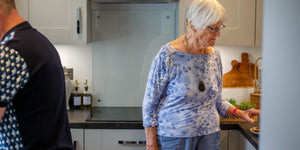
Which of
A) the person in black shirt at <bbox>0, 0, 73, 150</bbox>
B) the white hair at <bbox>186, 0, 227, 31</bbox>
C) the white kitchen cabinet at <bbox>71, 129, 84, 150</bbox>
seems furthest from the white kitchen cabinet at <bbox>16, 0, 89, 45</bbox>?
the person in black shirt at <bbox>0, 0, 73, 150</bbox>

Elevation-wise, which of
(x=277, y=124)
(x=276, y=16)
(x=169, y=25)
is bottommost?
(x=277, y=124)

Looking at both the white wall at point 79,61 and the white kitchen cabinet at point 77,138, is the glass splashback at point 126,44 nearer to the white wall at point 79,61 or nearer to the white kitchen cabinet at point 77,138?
the white wall at point 79,61

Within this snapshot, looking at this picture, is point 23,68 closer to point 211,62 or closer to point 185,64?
point 185,64

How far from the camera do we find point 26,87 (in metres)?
1.06

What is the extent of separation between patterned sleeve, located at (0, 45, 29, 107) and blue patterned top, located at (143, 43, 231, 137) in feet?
2.65

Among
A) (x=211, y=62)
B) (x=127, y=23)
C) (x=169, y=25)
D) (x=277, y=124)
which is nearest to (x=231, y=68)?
(x=169, y=25)

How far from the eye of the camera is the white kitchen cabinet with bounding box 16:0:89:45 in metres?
2.47

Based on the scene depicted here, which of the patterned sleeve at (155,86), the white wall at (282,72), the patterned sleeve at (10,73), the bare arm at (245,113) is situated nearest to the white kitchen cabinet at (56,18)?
the patterned sleeve at (155,86)

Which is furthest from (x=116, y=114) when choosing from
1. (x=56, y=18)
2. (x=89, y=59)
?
(x=56, y=18)

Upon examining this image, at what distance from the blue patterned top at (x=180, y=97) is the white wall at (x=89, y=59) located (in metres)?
1.12

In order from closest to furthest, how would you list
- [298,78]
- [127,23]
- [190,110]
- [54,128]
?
[298,78] → [54,128] → [190,110] → [127,23]

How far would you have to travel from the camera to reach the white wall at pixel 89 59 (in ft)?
9.34

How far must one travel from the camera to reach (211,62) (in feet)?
5.95

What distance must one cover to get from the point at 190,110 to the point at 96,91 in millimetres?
1342
